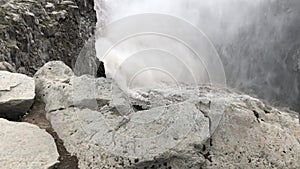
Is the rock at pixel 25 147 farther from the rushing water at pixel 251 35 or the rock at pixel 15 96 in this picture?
the rushing water at pixel 251 35

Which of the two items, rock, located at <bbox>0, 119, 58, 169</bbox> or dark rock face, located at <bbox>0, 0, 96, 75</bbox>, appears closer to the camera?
rock, located at <bbox>0, 119, 58, 169</bbox>

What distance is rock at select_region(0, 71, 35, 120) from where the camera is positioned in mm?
10710

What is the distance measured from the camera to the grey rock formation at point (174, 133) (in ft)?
30.0

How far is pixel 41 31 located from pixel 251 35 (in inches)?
3373

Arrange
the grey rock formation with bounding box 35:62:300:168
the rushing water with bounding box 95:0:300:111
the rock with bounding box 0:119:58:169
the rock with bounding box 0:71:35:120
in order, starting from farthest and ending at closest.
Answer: the rushing water with bounding box 95:0:300:111 → the rock with bounding box 0:71:35:120 → the grey rock formation with bounding box 35:62:300:168 → the rock with bounding box 0:119:58:169

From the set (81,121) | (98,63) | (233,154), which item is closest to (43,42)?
(98,63)

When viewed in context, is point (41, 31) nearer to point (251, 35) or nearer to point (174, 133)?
point (174, 133)

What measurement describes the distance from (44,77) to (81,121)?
9.73ft

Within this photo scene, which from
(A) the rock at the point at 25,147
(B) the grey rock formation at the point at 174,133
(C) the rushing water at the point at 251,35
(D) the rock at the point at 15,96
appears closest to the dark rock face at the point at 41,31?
(D) the rock at the point at 15,96

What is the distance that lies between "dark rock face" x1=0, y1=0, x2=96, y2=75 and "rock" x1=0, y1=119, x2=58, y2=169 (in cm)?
1469

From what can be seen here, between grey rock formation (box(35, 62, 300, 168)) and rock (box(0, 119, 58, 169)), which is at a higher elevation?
grey rock formation (box(35, 62, 300, 168))

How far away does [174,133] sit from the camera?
9.43 m

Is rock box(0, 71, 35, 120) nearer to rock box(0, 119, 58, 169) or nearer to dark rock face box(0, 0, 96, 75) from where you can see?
rock box(0, 119, 58, 169)

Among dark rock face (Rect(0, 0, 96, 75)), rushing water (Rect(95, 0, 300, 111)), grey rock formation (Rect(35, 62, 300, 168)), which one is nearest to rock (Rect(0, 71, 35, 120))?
grey rock formation (Rect(35, 62, 300, 168))
